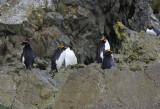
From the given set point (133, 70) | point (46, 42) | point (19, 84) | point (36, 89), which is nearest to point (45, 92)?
point (36, 89)

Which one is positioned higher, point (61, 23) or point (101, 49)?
point (61, 23)

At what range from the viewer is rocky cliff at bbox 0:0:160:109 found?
5.64 meters

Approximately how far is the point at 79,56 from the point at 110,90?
6656 mm

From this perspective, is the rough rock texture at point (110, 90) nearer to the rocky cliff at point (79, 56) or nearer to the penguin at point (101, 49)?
the rocky cliff at point (79, 56)

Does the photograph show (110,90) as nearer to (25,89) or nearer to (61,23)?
(25,89)

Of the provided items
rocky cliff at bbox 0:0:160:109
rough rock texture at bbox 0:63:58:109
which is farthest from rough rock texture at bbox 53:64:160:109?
rough rock texture at bbox 0:63:58:109

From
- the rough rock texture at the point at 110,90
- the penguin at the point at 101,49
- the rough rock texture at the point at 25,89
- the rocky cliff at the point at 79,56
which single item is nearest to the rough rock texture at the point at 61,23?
the rocky cliff at the point at 79,56

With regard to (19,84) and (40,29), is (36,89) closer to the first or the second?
(19,84)

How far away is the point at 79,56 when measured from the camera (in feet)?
40.0

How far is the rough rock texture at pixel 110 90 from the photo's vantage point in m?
5.43

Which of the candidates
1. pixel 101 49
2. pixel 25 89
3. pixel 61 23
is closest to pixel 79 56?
pixel 61 23

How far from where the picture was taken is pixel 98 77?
19.1 feet

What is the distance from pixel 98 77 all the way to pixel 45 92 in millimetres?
1333

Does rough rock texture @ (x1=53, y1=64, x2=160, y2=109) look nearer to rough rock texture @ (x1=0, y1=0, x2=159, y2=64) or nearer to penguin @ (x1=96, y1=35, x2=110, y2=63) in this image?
penguin @ (x1=96, y1=35, x2=110, y2=63)
